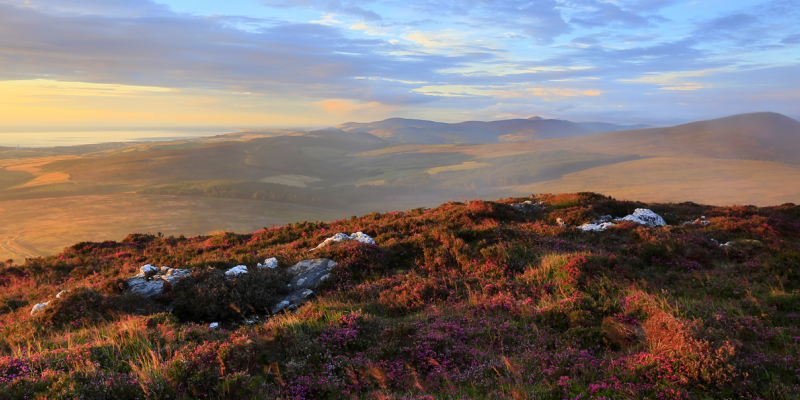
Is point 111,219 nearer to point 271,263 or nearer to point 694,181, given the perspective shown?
point 271,263

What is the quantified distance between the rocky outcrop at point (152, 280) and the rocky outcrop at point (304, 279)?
3.30 meters

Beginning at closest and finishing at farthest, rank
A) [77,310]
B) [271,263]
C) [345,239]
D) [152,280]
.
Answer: [77,310] < [152,280] < [271,263] < [345,239]

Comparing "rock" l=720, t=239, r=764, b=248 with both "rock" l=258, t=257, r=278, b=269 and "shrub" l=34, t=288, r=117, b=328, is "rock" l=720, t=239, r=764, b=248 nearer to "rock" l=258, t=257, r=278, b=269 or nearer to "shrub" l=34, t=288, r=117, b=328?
"rock" l=258, t=257, r=278, b=269

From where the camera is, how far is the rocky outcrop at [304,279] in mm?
10102

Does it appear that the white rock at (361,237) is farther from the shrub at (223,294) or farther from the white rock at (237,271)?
the white rock at (237,271)

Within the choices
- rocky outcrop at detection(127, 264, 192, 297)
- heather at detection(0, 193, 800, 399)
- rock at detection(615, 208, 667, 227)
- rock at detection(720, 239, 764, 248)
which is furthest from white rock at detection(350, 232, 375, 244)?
rock at detection(615, 208, 667, 227)

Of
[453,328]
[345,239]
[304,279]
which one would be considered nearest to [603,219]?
[345,239]

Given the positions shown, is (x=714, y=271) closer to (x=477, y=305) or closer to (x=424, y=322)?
(x=477, y=305)

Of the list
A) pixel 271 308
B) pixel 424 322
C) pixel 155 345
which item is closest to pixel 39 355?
pixel 155 345

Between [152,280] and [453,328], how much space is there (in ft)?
32.8

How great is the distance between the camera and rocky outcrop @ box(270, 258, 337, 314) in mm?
10102

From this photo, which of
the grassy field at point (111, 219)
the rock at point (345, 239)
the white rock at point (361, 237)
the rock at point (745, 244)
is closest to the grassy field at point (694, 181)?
the rock at point (745, 244)

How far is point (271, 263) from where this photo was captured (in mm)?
12914

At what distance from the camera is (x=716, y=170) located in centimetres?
15825
